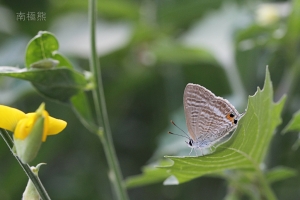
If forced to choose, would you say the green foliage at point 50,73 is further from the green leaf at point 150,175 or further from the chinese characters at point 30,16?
the chinese characters at point 30,16

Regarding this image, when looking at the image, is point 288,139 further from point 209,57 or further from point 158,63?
point 158,63

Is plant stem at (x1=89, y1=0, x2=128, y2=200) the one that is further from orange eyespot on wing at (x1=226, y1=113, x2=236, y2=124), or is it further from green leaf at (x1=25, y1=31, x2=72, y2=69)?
orange eyespot on wing at (x1=226, y1=113, x2=236, y2=124)

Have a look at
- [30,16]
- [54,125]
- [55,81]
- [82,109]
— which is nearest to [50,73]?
[55,81]

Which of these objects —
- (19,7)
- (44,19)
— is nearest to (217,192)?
(44,19)

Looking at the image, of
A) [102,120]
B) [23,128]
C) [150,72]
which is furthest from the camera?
[150,72]

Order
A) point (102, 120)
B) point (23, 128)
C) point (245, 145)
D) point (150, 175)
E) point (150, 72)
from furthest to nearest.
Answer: point (150, 72) → point (150, 175) → point (102, 120) → point (245, 145) → point (23, 128)

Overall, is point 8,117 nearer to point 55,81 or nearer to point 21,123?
point 21,123
